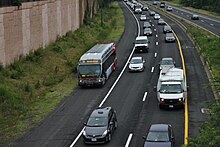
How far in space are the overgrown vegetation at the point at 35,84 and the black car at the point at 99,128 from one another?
5.15 meters

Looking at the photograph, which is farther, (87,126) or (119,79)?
(119,79)

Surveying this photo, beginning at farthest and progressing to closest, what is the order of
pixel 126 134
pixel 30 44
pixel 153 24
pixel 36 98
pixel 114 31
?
1. pixel 153 24
2. pixel 114 31
3. pixel 30 44
4. pixel 36 98
5. pixel 126 134

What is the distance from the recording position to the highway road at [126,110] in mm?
28625

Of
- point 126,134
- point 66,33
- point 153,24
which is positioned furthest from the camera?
point 153,24

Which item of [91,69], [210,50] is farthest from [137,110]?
[210,50]

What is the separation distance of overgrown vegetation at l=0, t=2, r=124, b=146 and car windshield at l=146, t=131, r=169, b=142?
29.8ft

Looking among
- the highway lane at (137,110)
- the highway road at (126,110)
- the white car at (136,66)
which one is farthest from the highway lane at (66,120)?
the white car at (136,66)

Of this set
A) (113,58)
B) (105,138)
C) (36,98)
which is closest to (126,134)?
(105,138)

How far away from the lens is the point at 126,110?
3484 cm

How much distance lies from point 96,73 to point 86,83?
123cm

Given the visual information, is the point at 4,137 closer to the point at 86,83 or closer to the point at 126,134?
Answer: the point at 126,134

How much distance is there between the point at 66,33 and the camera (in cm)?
6788

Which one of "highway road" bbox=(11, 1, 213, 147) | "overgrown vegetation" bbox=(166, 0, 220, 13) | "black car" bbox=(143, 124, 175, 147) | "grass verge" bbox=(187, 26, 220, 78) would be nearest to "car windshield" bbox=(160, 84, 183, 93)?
"highway road" bbox=(11, 1, 213, 147)

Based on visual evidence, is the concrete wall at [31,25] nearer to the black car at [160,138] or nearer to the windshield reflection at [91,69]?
the windshield reflection at [91,69]
